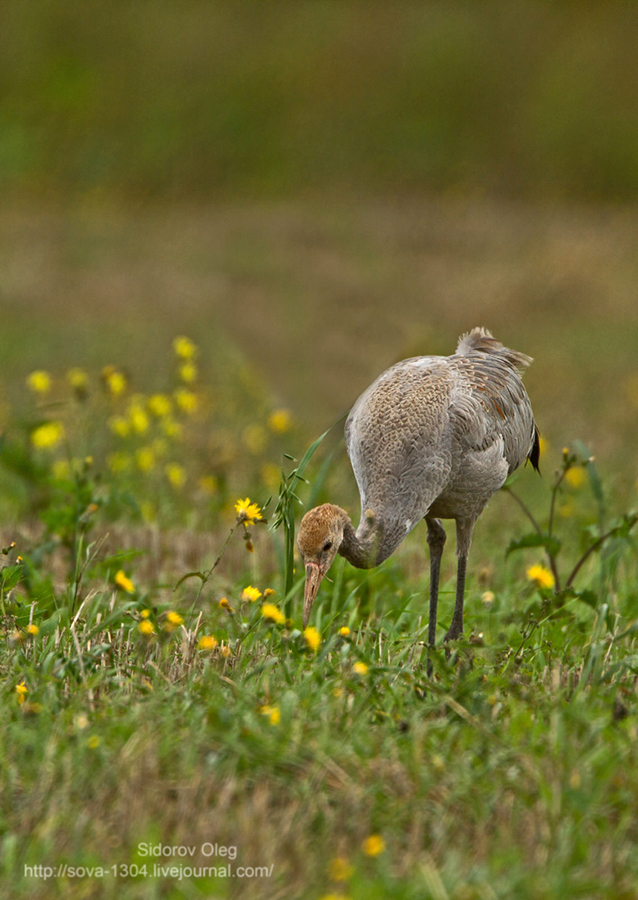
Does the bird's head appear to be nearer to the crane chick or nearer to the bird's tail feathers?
the crane chick

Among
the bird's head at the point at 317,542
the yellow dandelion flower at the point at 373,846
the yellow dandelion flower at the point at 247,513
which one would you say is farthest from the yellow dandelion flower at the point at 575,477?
the yellow dandelion flower at the point at 373,846

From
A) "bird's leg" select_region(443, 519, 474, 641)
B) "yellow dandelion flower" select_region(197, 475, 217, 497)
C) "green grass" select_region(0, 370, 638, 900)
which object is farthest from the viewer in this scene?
"yellow dandelion flower" select_region(197, 475, 217, 497)

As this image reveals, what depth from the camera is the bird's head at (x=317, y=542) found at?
379cm

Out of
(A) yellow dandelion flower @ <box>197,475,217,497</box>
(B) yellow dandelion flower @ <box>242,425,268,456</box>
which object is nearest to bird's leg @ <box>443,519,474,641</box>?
(A) yellow dandelion flower @ <box>197,475,217,497</box>

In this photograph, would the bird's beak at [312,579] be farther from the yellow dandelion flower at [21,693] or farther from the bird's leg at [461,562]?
the yellow dandelion flower at [21,693]

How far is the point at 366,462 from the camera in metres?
4.20

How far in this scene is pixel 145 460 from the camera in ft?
20.6

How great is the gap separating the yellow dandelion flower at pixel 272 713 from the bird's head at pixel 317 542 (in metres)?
0.59

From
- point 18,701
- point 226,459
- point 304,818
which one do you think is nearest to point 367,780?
point 304,818

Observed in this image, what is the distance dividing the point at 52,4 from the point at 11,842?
23.0 meters

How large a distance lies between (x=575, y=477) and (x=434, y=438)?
119 inches

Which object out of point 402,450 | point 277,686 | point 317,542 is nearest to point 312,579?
point 317,542

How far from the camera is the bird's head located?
12.4ft

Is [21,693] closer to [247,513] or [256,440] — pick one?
[247,513]
